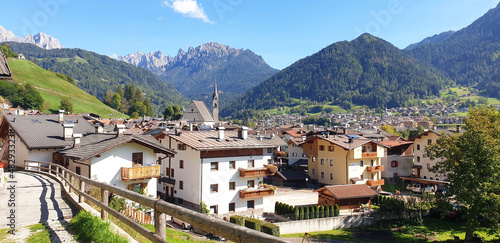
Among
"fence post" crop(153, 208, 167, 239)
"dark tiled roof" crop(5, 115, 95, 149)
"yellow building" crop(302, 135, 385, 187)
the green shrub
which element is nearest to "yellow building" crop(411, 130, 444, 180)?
"yellow building" crop(302, 135, 385, 187)

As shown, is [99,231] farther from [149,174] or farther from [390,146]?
[390,146]

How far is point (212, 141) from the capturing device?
39031mm

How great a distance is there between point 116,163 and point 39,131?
11.9 m

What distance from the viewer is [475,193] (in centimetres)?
3155

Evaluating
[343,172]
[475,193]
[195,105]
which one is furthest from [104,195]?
[195,105]

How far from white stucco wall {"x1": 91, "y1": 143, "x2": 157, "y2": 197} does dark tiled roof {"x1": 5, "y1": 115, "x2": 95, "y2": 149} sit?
7.57 m

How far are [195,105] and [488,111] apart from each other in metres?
116

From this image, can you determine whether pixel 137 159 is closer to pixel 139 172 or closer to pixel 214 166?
pixel 139 172

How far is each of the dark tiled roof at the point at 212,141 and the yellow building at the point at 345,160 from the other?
21356 mm

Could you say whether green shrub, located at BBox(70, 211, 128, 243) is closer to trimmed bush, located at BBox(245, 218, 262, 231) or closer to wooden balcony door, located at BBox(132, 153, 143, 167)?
wooden balcony door, located at BBox(132, 153, 143, 167)

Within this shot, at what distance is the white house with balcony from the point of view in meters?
37.1

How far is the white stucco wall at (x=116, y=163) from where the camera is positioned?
24.1 metres

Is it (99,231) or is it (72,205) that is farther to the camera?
(72,205)

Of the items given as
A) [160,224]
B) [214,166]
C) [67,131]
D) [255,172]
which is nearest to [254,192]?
[255,172]
